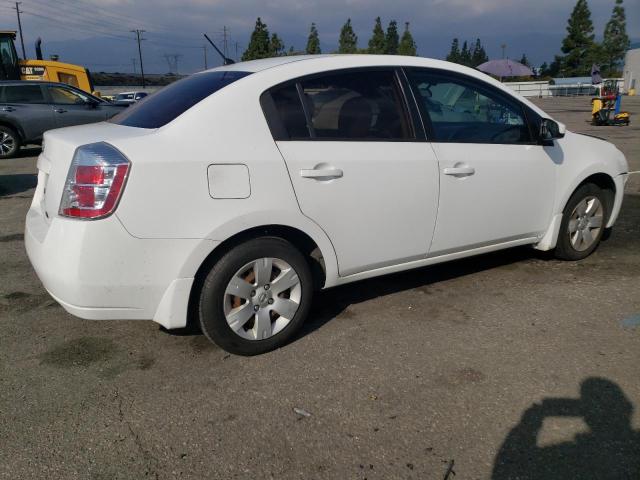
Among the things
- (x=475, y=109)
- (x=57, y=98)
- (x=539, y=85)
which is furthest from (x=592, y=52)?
(x=475, y=109)

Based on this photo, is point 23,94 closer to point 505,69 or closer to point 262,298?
point 262,298

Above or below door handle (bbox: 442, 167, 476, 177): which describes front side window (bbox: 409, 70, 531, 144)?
above

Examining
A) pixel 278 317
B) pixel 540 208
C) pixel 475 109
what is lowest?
pixel 278 317

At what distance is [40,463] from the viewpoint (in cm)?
235

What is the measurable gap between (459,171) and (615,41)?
3209 inches

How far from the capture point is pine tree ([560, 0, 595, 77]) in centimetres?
6925

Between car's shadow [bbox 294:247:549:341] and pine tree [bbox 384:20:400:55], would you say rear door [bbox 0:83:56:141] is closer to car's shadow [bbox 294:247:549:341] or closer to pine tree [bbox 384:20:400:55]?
car's shadow [bbox 294:247:549:341]

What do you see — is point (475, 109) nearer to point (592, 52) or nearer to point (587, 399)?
point (587, 399)

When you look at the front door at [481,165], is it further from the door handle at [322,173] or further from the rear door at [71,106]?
the rear door at [71,106]

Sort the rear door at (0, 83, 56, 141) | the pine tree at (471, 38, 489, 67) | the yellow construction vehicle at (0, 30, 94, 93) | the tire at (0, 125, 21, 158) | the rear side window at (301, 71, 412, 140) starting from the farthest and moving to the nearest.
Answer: the pine tree at (471, 38, 489, 67)
the yellow construction vehicle at (0, 30, 94, 93)
the tire at (0, 125, 21, 158)
the rear door at (0, 83, 56, 141)
the rear side window at (301, 71, 412, 140)

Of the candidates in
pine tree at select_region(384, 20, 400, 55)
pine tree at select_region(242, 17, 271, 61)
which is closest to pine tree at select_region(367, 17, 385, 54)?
pine tree at select_region(384, 20, 400, 55)

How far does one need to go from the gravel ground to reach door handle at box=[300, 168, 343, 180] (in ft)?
3.36

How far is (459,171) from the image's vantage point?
146 inches

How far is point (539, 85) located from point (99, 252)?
6357cm
